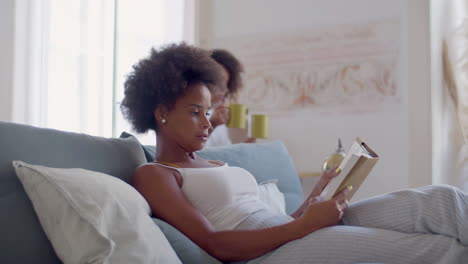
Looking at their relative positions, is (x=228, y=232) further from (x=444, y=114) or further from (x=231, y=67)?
(x=444, y=114)

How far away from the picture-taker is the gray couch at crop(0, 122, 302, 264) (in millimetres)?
1081

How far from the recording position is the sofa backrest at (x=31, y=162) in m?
1.08

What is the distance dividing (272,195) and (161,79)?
0.65 meters

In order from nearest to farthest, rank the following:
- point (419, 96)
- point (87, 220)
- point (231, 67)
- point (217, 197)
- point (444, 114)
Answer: point (87, 220), point (217, 197), point (231, 67), point (419, 96), point (444, 114)

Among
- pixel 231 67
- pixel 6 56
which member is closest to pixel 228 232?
pixel 231 67

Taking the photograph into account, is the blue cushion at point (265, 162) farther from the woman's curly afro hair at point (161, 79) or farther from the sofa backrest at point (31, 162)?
the sofa backrest at point (31, 162)

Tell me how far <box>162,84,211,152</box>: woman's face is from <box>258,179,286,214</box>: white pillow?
1.20 feet

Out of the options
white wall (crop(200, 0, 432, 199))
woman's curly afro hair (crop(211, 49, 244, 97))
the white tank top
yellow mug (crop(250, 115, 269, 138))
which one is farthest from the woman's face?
white wall (crop(200, 0, 432, 199))

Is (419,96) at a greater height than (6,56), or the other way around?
(6,56)

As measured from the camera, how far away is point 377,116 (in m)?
3.21

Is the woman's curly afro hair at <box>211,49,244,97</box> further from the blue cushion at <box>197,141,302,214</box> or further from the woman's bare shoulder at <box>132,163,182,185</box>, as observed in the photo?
the woman's bare shoulder at <box>132,163,182,185</box>

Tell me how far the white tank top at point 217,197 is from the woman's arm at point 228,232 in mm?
97

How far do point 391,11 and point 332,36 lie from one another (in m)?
0.39

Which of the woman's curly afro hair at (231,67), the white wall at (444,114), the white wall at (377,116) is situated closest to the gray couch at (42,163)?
the woman's curly afro hair at (231,67)
